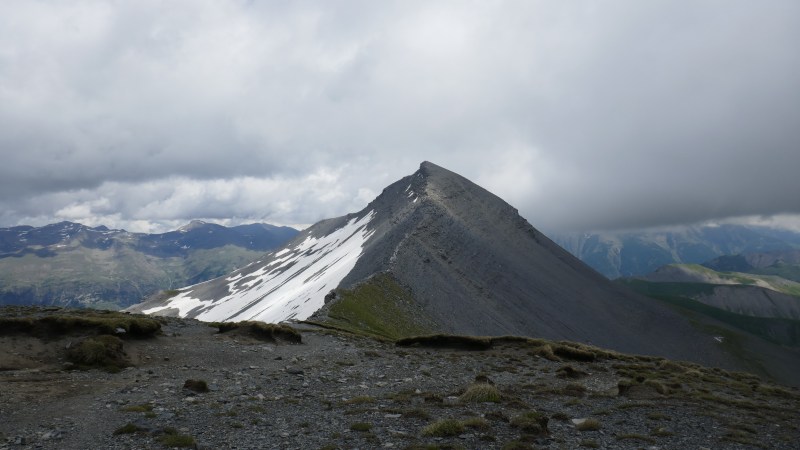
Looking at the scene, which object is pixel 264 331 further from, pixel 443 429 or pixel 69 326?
pixel 443 429

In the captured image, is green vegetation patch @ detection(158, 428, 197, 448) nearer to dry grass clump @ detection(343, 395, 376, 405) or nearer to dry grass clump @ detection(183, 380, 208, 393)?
dry grass clump @ detection(183, 380, 208, 393)

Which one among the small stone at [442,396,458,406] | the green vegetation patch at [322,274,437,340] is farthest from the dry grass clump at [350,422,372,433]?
the green vegetation patch at [322,274,437,340]

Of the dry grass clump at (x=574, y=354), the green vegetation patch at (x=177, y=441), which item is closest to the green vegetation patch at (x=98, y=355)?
the green vegetation patch at (x=177, y=441)

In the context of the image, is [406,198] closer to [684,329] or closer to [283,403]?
[684,329]

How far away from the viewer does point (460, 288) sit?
365 feet

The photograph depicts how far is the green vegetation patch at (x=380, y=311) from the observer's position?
67.8 m

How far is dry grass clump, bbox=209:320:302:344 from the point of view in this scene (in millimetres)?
37281

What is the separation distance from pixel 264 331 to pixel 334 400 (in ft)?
60.8

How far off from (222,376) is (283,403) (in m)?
6.37

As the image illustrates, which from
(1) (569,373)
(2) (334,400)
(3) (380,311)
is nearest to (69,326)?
(2) (334,400)

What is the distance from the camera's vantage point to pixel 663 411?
20.2m

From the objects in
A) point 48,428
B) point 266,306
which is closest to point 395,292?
point 266,306

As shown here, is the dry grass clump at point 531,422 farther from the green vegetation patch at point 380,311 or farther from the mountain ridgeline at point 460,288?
the mountain ridgeline at point 460,288

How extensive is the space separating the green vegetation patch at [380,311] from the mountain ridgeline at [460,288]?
32 centimetres
